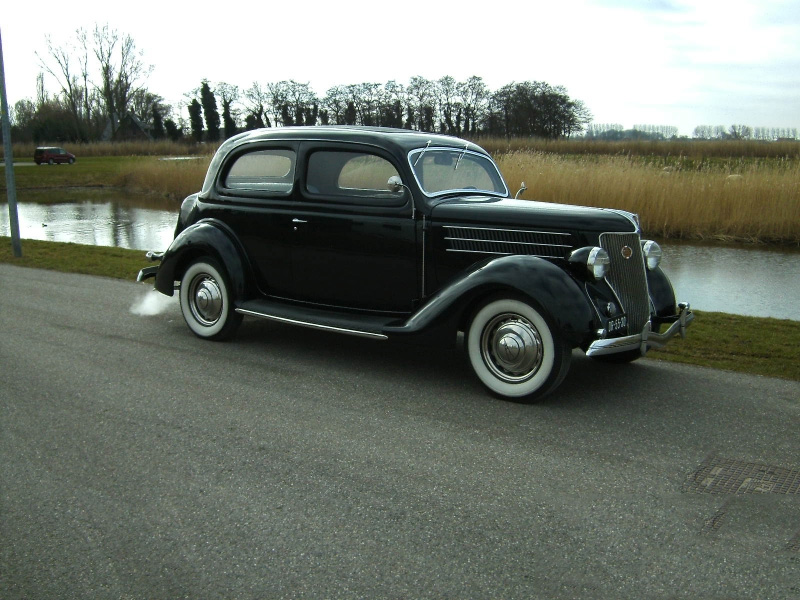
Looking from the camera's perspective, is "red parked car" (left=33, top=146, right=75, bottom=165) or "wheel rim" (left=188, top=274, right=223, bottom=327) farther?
"red parked car" (left=33, top=146, right=75, bottom=165)

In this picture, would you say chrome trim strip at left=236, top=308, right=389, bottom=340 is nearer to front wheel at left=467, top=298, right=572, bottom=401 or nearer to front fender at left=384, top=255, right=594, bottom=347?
front fender at left=384, top=255, right=594, bottom=347

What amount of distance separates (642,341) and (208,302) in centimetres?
382

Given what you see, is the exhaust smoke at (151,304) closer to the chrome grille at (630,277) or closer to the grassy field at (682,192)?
the chrome grille at (630,277)

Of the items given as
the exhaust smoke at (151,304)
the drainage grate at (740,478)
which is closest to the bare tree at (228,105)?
the exhaust smoke at (151,304)

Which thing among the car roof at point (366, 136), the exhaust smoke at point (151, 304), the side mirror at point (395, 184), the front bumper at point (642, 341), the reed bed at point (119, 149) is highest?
the reed bed at point (119, 149)

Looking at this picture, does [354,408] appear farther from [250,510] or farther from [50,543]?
[50,543]

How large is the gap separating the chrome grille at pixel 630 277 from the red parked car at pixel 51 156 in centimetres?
5349

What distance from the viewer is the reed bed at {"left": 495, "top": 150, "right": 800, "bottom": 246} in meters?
15.0

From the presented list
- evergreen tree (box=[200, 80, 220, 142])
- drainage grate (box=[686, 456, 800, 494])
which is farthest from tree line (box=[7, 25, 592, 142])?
drainage grate (box=[686, 456, 800, 494])

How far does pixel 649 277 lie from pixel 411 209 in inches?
77.2

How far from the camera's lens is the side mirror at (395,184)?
19.4 ft

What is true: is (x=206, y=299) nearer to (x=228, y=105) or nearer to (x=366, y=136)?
(x=366, y=136)

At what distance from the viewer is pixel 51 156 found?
5294cm

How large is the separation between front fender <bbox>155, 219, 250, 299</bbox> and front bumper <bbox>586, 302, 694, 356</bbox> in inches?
126
